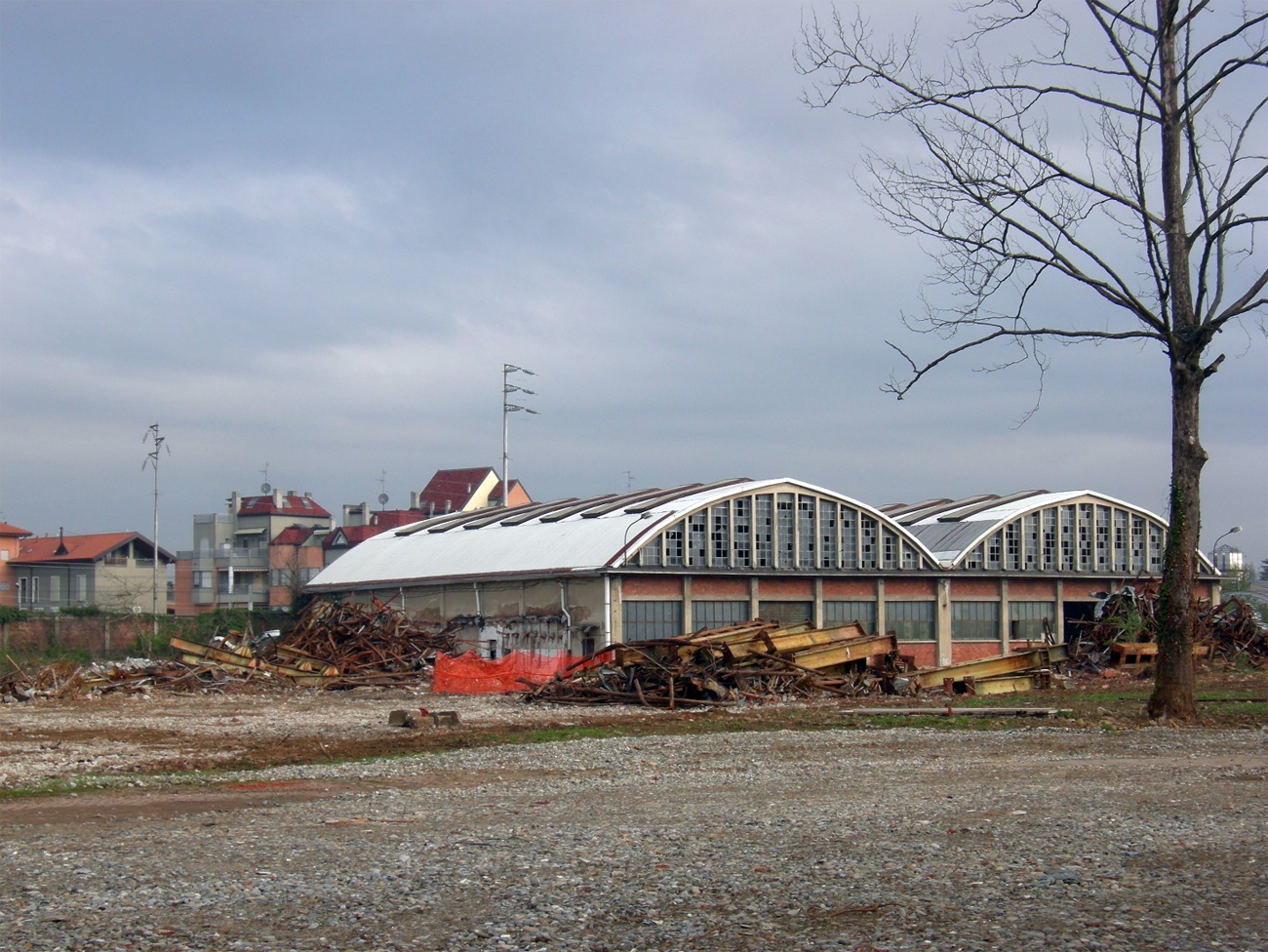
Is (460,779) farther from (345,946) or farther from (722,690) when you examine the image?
(722,690)

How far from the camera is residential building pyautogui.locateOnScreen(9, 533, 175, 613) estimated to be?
263 feet

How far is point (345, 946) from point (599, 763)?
29.6 feet

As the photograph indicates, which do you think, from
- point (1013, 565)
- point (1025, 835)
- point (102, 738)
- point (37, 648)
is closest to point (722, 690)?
point (102, 738)

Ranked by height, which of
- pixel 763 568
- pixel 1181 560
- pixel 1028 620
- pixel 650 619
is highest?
pixel 1181 560

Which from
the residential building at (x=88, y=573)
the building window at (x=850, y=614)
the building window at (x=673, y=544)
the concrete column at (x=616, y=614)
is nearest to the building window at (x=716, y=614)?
the building window at (x=673, y=544)

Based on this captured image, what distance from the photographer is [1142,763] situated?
13805 mm

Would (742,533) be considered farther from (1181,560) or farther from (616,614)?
(1181,560)

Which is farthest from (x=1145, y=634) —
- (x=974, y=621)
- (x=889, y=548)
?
(x=889, y=548)

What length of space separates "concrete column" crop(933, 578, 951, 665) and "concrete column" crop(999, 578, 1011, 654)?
2602 millimetres

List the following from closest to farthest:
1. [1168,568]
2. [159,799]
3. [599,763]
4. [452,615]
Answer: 1. [159,799]
2. [599,763]
3. [1168,568]
4. [452,615]

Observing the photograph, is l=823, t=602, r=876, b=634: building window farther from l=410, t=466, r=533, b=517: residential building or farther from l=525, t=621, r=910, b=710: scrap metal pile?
l=410, t=466, r=533, b=517: residential building

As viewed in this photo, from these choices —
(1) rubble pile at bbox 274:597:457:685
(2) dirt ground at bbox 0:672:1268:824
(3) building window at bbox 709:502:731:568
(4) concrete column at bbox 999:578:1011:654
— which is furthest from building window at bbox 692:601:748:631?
(4) concrete column at bbox 999:578:1011:654

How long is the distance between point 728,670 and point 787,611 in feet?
49.2

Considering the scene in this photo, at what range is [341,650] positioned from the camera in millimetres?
37000
